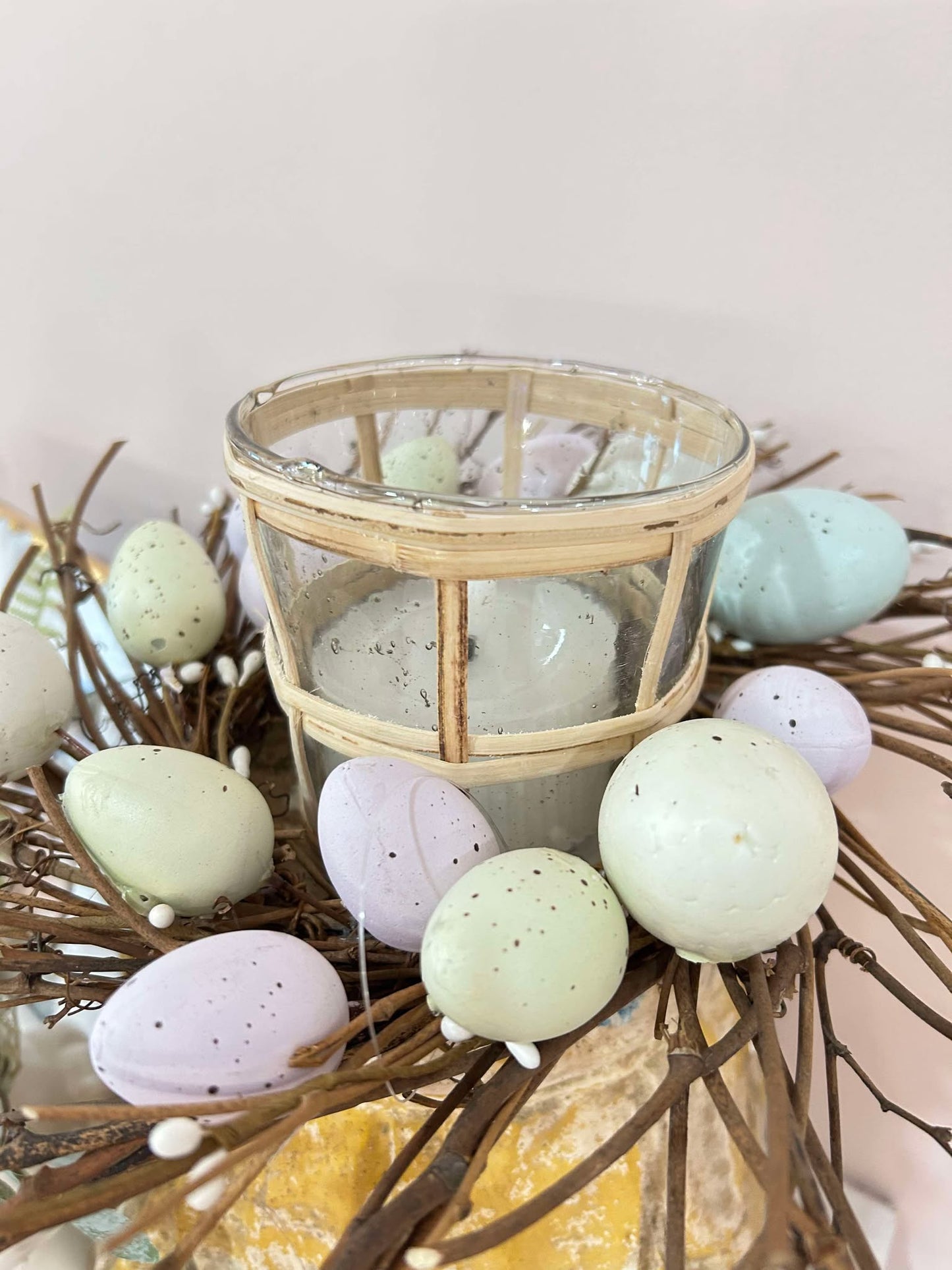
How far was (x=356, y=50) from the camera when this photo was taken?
1.61ft

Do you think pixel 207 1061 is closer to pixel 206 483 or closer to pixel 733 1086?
pixel 733 1086

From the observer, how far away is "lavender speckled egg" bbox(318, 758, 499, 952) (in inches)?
12.1

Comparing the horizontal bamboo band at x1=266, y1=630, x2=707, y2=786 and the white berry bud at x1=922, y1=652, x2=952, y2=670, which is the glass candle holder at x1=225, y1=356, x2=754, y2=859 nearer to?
the horizontal bamboo band at x1=266, y1=630, x2=707, y2=786

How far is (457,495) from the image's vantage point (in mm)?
360

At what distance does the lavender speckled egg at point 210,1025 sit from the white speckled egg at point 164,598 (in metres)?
0.22

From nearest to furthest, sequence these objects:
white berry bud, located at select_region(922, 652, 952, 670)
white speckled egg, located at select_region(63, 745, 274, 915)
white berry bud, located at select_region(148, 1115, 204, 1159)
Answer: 1. white berry bud, located at select_region(148, 1115, 204, 1159)
2. white speckled egg, located at select_region(63, 745, 274, 915)
3. white berry bud, located at select_region(922, 652, 952, 670)

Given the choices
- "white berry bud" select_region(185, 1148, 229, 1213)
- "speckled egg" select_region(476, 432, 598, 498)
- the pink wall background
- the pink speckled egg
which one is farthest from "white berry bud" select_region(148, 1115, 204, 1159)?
the pink wall background

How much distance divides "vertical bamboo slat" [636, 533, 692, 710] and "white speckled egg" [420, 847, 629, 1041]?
93 millimetres

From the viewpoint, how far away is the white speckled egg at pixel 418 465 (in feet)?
1.59

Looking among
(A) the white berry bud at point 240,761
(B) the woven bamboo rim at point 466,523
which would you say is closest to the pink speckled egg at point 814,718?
(B) the woven bamboo rim at point 466,523

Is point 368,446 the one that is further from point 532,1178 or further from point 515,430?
point 532,1178

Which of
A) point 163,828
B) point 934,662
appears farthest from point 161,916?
point 934,662

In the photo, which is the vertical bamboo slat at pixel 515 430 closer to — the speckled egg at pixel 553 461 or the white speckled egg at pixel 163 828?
the speckled egg at pixel 553 461

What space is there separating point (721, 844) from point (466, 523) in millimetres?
131
